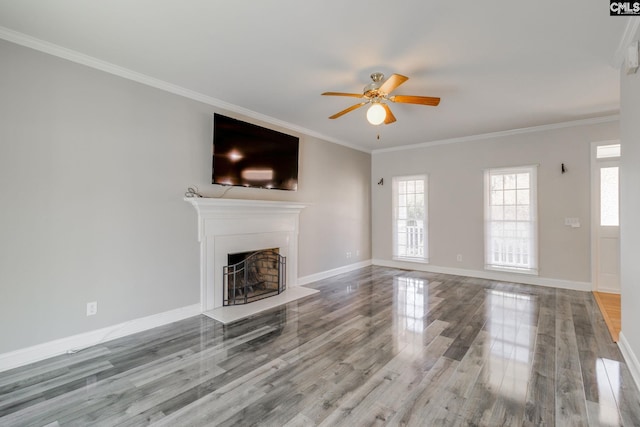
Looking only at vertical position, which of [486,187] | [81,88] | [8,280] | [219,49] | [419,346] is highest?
[219,49]

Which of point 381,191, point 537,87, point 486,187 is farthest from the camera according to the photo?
point 381,191

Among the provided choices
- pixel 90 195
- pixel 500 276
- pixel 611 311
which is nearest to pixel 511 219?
pixel 500 276

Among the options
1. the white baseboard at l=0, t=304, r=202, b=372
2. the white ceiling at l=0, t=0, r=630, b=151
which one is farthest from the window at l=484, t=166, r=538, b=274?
the white baseboard at l=0, t=304, r=202, b=372

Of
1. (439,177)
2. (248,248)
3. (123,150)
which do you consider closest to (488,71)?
(439,177)

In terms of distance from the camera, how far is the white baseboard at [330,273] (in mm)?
5151

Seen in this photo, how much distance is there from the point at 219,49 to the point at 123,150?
1450 millimetres

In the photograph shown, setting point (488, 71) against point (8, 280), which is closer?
point (8, 280)

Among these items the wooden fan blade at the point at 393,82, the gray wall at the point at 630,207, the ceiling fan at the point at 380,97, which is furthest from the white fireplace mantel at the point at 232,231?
the gray wall at the point at 630,207

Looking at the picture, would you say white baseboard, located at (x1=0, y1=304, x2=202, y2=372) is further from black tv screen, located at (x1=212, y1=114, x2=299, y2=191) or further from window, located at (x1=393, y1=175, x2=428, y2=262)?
window, located at (x1=393, y1=175, x2=428, y2=262)

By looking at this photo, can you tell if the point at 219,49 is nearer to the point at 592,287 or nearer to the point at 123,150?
the point at 123,150

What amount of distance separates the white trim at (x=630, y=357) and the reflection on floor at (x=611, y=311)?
238mm

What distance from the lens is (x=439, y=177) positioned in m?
6.04

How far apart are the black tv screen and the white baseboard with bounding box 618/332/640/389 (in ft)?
13.4

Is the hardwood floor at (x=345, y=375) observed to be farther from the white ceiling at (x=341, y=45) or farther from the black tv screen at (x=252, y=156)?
the white ceiling at (x=341, y=45)
